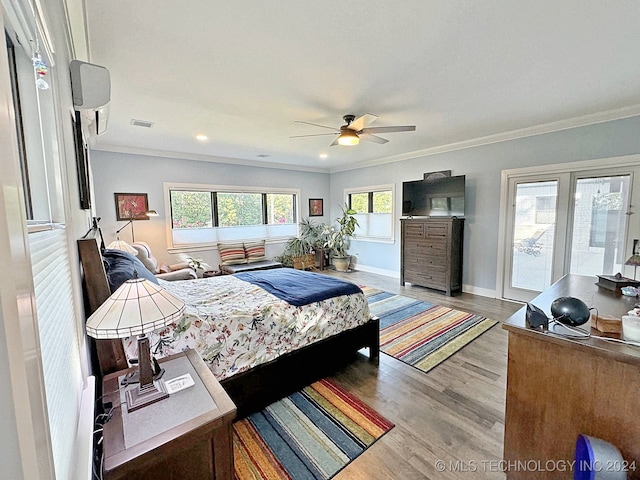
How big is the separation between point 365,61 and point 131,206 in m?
4.34

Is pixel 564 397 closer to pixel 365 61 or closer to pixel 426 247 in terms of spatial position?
pixel 365 61

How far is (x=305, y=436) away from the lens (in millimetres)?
1865

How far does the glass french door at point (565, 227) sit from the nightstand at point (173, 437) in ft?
14.8

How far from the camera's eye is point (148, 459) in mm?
1017

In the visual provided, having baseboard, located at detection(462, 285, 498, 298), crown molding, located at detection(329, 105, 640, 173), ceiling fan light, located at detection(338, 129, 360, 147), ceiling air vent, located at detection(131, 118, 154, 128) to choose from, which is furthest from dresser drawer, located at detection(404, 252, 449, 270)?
ceiling air vent, located at detection(131, 118, 154, 128)

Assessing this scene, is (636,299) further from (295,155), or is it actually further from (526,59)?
(295,155)

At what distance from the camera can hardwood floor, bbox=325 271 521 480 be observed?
1.64 meters

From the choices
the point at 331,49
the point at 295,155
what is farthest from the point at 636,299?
the point at 295,155

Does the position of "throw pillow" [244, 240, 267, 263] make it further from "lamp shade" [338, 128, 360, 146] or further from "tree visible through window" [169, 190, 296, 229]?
"lamp shade" [338, 128, 360, 146]

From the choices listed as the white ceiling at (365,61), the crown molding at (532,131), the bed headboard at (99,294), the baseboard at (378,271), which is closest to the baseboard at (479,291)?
the baseboard at (378,271)

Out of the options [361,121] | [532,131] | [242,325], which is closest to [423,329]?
[242,325]

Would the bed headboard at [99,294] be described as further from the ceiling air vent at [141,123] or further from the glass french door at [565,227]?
the glass french door at [565,227]

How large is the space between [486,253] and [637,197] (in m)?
1.77

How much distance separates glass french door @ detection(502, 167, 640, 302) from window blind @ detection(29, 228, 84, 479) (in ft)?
16.1
